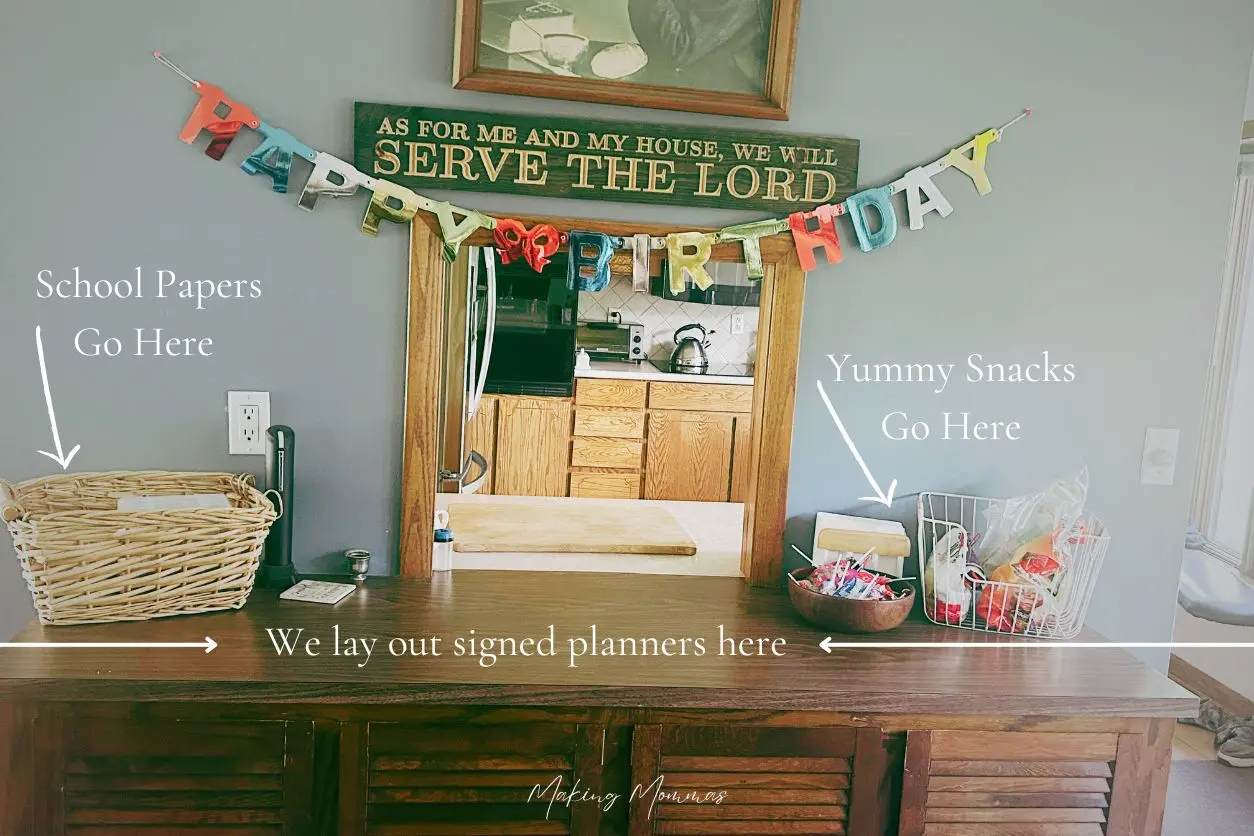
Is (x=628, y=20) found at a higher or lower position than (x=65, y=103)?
higher

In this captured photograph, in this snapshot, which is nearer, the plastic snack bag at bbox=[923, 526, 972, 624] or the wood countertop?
the wood countertop

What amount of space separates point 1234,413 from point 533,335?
2993 millimetres

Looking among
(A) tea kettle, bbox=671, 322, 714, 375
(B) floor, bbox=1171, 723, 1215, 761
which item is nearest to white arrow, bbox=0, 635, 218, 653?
(B) floor, bbox=1171, 723, 1215, 761

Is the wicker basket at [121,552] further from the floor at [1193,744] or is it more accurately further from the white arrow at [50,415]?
the floor at [1193,744]

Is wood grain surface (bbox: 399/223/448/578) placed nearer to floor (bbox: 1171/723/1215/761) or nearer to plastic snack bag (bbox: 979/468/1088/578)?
plastic snack bag (bbox: 979/468/1088/578)

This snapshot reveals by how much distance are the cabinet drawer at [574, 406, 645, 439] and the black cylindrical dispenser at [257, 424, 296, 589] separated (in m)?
3.17

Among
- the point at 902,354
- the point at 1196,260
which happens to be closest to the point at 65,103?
the point at 902,354

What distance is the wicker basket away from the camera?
1.58m

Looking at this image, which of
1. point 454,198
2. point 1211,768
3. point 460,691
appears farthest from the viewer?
point 1211,768

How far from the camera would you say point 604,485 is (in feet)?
16.9

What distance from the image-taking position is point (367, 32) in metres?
1.84

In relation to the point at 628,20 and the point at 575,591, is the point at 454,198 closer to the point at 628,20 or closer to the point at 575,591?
the point at 628,20

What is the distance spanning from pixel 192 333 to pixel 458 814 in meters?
1.04

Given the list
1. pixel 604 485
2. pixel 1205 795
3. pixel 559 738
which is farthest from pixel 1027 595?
pixel 604 485
